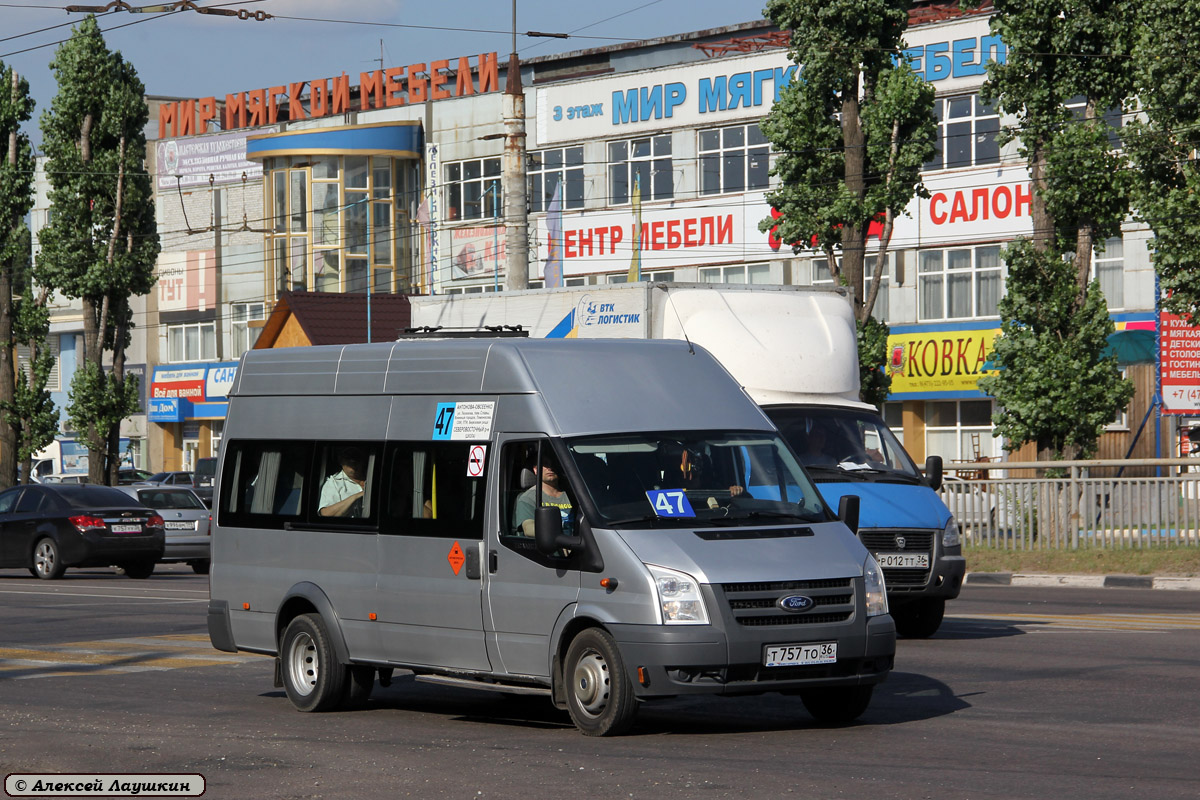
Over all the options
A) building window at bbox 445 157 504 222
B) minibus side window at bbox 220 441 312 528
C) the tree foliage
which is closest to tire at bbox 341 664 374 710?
minibus side window at bbox 220 441 312 528

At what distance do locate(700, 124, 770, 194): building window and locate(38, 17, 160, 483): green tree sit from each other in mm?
16434

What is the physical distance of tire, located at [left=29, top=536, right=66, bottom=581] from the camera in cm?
2723

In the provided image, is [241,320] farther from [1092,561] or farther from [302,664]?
[302,664]

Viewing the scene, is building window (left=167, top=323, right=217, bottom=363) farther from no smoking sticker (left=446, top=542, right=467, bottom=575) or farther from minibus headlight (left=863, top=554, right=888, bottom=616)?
minibus headlight (left=863, top=554, right=888, bottom=616)

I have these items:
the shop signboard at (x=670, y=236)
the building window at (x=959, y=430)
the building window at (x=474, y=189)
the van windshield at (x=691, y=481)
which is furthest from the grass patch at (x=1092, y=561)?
the building window at (x=474, y=189)

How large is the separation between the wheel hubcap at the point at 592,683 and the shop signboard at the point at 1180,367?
17.8m

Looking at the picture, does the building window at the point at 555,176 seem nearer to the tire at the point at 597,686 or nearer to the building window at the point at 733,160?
the building window at the point at 733,160

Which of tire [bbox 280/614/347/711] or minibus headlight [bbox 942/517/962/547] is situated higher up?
minibus headlight [bbox 942/517/962/547]

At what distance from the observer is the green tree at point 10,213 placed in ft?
160

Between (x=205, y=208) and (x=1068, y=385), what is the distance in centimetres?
5017

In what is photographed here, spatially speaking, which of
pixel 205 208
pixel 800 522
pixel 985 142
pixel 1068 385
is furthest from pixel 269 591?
pixel 205 208

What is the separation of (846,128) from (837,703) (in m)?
23.2

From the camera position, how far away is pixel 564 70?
219ft

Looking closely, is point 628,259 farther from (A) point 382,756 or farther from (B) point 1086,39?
(A) point 382,756
